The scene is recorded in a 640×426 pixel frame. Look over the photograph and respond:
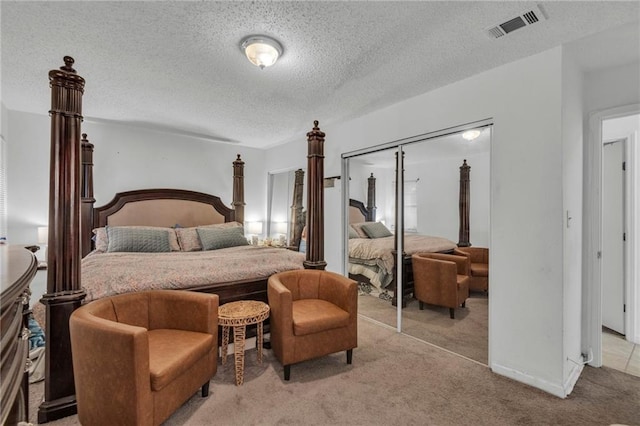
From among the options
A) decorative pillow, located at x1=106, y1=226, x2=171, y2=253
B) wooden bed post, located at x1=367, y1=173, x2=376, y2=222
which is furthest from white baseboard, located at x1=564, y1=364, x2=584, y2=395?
decorative pillow, located at x1=106, y1=226, x2=171, y2=253

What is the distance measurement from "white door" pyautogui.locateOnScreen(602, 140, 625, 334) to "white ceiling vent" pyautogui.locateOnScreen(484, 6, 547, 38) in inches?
84.3

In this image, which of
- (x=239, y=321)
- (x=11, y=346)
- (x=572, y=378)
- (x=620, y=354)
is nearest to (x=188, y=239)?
(x=239, y=321)

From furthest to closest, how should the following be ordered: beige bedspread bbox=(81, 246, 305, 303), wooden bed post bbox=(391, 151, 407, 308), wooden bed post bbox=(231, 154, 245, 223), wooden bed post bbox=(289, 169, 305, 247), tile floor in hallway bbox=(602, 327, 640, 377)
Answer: wooden bed post bbox=(231, 154, 245, 223) → wooden bed post bbox=(289, 169, 305, 247) → wooden bed post bbox=(391, 151, 407, 308) → tile floor in hallway bbox=(602, 327, 640, 377) → beige bedspread bbox=(81, 246, 305, 303)

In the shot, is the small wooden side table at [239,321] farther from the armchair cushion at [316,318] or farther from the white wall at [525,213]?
the white wall at [525,213]

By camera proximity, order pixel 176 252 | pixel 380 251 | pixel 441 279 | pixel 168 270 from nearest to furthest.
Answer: pixel 168 270, pixel 441 279, pixel 380 251, pixel 176 252

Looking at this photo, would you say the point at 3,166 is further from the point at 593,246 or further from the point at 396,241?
the point at 593,246

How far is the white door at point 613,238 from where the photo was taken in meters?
3.05

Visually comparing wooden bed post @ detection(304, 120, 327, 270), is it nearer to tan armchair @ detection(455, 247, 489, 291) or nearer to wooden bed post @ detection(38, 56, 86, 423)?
tan armchair @ detection(455, 247, 489, 291)

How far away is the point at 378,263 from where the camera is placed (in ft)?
11.9

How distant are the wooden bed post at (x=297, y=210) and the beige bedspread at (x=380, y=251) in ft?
4.21

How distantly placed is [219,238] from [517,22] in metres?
3.81

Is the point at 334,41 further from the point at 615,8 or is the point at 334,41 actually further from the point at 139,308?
the point at 139,308

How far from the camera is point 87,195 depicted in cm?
391

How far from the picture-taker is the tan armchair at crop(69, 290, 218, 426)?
1508 mm
